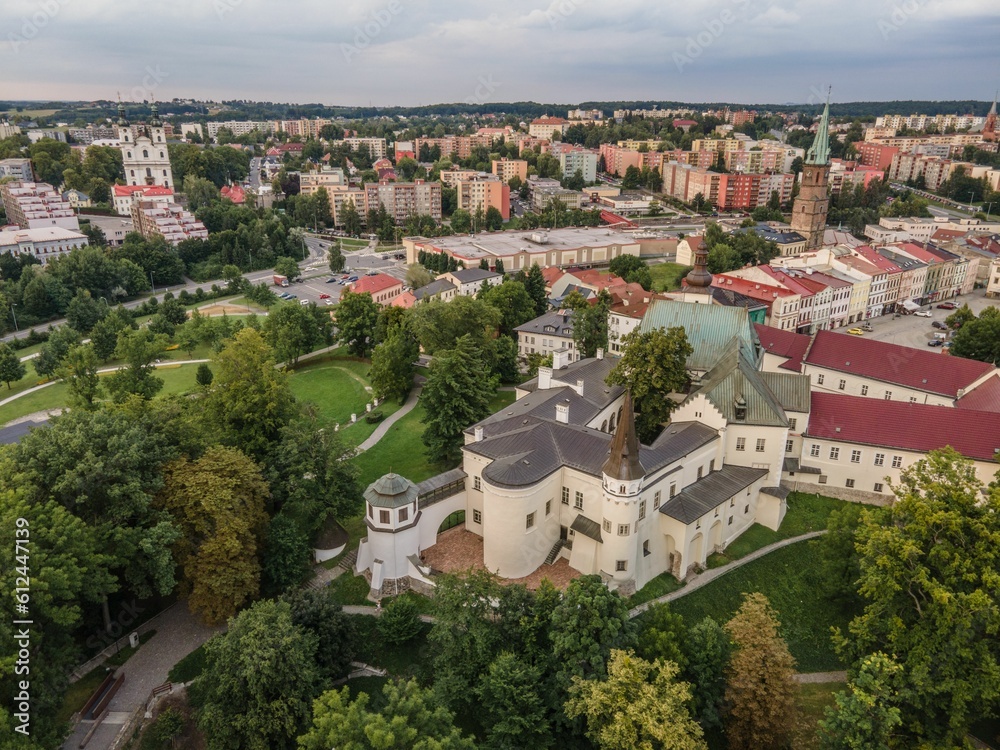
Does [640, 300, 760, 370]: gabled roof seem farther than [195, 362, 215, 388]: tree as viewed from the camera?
No

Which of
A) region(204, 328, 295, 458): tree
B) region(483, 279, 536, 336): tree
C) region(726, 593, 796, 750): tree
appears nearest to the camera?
region(726, 593, 796, 750): tree

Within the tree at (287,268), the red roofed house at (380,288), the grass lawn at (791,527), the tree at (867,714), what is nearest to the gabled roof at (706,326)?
the grass lawn at (791,527)

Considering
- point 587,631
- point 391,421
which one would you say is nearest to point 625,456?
point 587,631

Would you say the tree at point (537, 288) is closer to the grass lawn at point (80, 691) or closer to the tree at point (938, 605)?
the tree at point (938, 605)

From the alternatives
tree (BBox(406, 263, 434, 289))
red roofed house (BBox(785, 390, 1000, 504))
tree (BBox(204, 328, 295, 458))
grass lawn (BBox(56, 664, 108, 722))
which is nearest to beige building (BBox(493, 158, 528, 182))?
tree (BBox(406, 263, 434, 289))

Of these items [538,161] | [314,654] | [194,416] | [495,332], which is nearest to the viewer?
[314,654]

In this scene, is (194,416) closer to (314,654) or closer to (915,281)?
(314,654)

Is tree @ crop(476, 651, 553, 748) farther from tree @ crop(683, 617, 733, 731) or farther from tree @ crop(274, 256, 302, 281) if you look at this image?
tree @ crop(274, 256, 302, 281)

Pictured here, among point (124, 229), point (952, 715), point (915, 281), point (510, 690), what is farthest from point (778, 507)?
point (124, 229)
